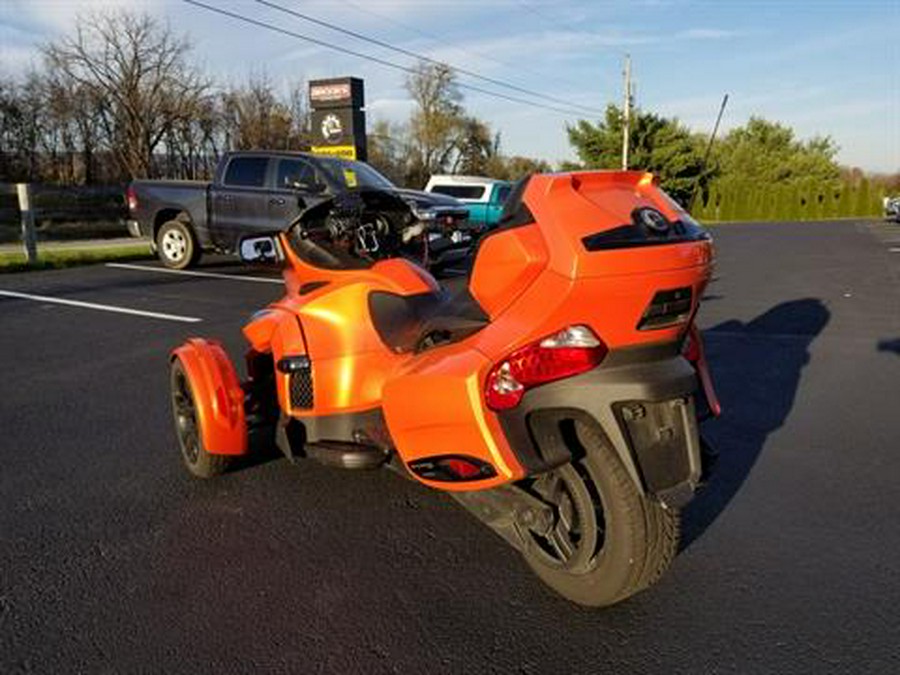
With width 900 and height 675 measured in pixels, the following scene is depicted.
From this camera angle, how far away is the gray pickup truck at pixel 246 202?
36.6 ft

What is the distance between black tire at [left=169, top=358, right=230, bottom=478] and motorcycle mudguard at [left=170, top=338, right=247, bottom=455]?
0.26 feet

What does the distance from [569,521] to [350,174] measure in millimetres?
9726

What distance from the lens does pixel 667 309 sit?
229cm

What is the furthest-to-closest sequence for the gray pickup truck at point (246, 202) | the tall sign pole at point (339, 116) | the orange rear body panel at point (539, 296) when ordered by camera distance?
the tall sign pole at point (339, 116)
the gray pickup truck at point (246, 202)
the orange rear body panel at point (539, 296)

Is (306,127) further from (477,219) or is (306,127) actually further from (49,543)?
(49,543)

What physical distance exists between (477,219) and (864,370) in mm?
13561

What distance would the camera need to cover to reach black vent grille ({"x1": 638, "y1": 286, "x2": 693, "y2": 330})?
2.24m

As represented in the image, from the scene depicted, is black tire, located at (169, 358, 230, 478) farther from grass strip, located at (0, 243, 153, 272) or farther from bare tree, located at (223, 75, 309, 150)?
bare tree, located at (223, 75, 309, 150)

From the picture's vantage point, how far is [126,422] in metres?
4.61

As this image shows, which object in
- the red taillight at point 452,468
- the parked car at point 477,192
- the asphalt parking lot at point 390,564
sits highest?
the parked car at point 477,192

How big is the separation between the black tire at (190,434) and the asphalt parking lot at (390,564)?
0.09m

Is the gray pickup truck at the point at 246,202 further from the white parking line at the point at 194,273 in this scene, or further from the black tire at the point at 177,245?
the white parking line at the point at 194,273

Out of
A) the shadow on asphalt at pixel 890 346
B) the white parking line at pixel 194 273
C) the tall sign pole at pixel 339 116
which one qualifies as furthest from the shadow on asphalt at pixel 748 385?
the tall sign pole at pixel 339 116

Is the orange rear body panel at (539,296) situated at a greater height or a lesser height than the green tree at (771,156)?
lesser
